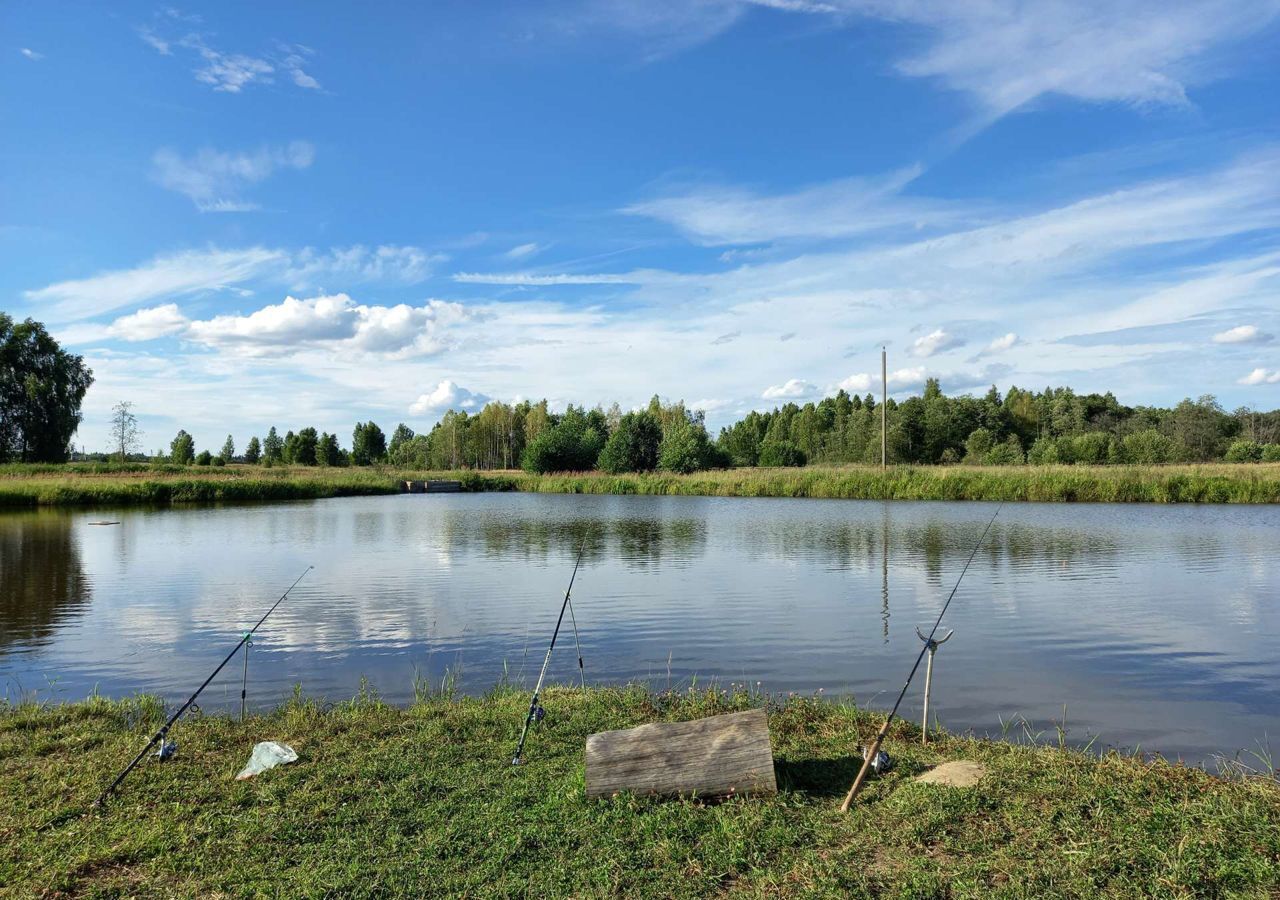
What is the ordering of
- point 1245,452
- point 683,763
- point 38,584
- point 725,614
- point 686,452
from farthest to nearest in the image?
1. point 686,452
2. point 1245,452
3. point 38,584
4. point 725,614
5. point 683,763

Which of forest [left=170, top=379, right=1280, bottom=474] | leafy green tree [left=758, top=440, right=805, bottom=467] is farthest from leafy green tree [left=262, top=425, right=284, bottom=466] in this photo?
leafy green tree [left=758, top=440, right=805, bottom=467]

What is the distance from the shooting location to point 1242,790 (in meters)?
5.14

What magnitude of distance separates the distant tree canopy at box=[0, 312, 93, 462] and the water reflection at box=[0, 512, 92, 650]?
133ft

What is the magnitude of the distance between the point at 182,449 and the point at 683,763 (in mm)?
89964

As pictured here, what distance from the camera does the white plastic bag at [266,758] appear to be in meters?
5.78

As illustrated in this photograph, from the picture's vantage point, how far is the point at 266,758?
5934 millimetres

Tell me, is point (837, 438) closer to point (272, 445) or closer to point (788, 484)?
point (788, 484)

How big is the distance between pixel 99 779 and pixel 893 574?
48.8 ft

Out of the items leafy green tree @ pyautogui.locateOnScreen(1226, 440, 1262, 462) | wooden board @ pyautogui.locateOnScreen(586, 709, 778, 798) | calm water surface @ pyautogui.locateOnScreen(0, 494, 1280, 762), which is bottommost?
calm water surface @ pyautogui.locateOnScreen(0, 494, 1280, 762)

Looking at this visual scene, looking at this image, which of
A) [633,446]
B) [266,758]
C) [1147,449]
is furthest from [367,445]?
[266,758]

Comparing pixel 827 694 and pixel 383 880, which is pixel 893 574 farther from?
pixel 383 880

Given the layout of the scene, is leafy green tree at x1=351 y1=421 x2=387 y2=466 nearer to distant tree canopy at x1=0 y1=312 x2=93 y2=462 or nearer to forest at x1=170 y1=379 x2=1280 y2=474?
forest at x1=170 y1=379 x2=1280 y2=474

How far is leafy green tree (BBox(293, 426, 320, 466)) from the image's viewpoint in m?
83.7

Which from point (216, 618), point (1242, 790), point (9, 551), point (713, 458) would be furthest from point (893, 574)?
point (713, 458)
